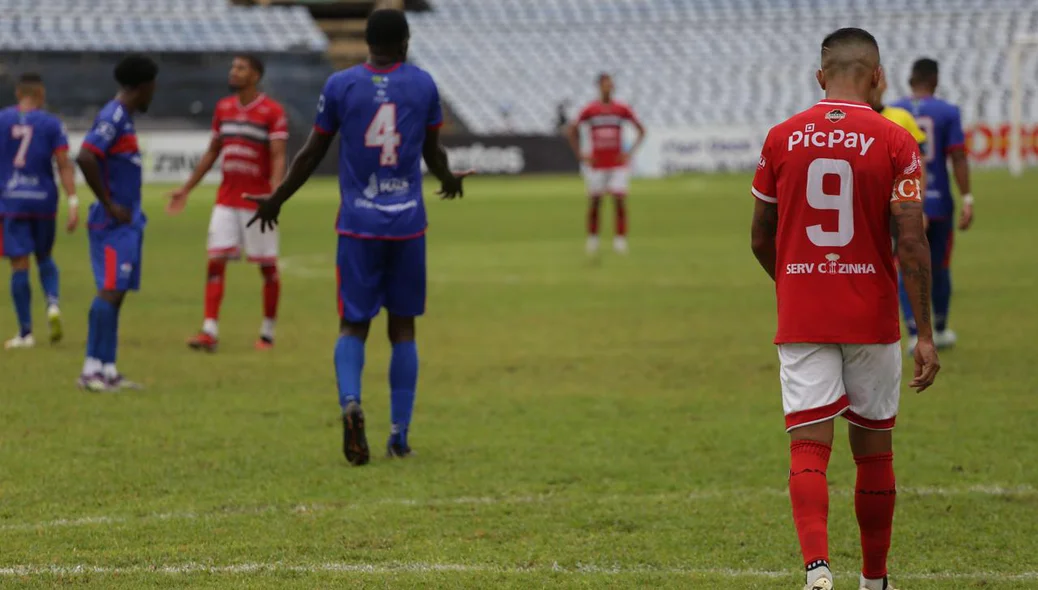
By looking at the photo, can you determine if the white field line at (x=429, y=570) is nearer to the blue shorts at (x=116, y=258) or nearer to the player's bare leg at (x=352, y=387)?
the player's bare leg at (x=352, y=387)

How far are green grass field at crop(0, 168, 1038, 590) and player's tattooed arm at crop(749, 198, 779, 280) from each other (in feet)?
4.01

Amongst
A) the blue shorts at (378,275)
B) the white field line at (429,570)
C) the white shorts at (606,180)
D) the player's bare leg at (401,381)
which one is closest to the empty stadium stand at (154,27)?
the white shorts at (606,180)

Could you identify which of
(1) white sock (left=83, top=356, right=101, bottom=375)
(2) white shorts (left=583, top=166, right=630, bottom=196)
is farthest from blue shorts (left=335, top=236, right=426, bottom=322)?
(2) white shorts (left=583, top=166, right=630, bottom=196)

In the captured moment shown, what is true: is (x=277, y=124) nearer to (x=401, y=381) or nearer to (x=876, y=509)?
(x=401, y=381)

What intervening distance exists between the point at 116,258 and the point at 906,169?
6568 mm

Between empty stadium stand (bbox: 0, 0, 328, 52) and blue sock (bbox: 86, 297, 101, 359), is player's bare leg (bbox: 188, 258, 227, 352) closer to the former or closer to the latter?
blue sock (bbox: 86, 297, 101, 359)

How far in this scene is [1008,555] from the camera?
573 centimetres

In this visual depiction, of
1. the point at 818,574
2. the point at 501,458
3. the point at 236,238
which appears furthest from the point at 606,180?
the point at 818,574

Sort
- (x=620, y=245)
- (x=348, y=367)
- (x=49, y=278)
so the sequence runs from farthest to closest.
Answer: (x=620, y=245), (x=49, y=278), (x=348, y=367)

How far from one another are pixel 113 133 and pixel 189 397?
1839mm

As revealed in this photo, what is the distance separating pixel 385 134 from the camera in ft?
24.8

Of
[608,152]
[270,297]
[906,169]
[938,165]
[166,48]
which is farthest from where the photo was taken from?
[166,48]

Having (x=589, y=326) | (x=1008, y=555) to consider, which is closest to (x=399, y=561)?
(x=1008, y=555)

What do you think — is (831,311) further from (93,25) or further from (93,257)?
(93,25)
